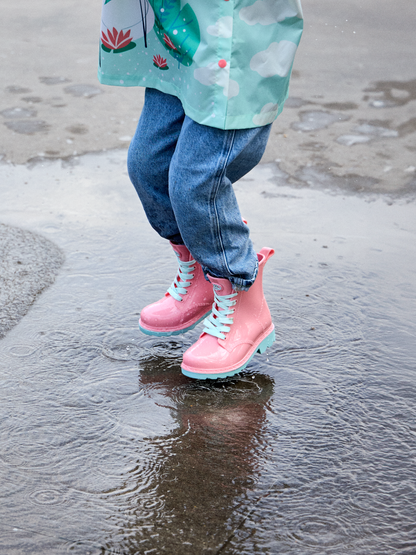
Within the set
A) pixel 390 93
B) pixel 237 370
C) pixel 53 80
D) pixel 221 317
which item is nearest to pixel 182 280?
pixel 221 317

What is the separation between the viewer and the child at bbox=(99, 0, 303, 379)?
4.91ft

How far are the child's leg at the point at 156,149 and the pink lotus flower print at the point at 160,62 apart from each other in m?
0.08

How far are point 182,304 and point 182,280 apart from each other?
0.26ft

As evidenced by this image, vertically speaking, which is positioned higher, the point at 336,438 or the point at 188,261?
the point at 188,261

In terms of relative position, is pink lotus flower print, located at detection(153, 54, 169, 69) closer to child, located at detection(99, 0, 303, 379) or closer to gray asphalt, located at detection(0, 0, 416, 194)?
child, located at detection(99, 0, 303, 379)

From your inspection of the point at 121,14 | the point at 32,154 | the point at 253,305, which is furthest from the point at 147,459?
the point at 32,154

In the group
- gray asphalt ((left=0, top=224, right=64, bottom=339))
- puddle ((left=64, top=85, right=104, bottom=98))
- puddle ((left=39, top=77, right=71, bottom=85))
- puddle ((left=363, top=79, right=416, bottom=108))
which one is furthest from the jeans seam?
puddle ((left=39, top=77, right=71, bottom=85))

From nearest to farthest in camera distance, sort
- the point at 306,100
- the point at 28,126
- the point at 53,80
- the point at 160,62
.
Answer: the point at 160,62
the point at 28,126
the point at 306,100
the point at 53,80

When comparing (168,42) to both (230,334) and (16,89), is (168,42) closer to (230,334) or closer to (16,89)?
(230,334)

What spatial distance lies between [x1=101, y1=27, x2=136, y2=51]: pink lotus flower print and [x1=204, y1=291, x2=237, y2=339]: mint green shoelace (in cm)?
74

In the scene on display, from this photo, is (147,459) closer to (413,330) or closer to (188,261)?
(188,261)

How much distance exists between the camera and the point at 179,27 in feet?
5.06

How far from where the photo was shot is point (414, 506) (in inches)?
53.3

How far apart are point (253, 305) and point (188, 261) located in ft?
0.85
